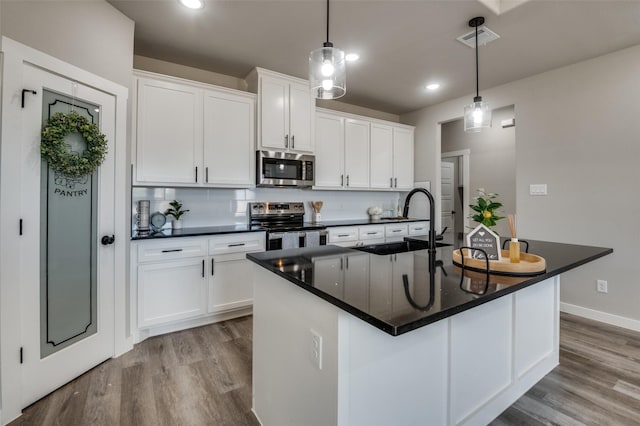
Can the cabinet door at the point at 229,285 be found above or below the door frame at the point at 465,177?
below

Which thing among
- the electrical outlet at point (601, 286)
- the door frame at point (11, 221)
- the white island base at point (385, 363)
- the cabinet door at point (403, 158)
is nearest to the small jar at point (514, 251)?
the white island base at point (385, 363)

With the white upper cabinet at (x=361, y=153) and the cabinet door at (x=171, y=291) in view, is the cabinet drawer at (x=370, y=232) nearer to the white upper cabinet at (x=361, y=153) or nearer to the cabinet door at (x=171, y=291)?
the white upper cabinet at (x=361, y=153)

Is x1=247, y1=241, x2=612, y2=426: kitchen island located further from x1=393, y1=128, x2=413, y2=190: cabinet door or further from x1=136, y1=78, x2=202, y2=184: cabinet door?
x1=393, y1=128, x2=413, y2=190: cabinet door

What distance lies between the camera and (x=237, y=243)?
3033 millimetres

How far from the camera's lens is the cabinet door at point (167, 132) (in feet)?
9.18

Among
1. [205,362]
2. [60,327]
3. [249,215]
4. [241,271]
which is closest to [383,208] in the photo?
[249,215]

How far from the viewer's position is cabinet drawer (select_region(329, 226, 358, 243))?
373cm

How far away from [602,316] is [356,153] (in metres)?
3.29

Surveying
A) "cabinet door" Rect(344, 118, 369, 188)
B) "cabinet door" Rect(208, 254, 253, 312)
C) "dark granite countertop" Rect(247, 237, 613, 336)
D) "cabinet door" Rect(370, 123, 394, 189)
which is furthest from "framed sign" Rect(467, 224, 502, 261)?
"cabinet door" Rect(370, 123, 394, 189)

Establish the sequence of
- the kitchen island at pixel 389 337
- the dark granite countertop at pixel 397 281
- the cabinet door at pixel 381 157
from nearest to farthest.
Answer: the dark granite countertop at pixel 397 281 < the kitchen island at pixel 389 337 < the cabinet door at pixel 381 157

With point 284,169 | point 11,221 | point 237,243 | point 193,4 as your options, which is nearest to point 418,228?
point 284,169

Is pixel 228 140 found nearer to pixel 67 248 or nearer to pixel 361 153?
pixel 67 248

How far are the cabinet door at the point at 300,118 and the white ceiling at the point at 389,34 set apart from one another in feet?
0.72

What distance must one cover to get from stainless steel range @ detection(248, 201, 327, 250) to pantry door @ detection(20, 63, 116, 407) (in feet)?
4.83
